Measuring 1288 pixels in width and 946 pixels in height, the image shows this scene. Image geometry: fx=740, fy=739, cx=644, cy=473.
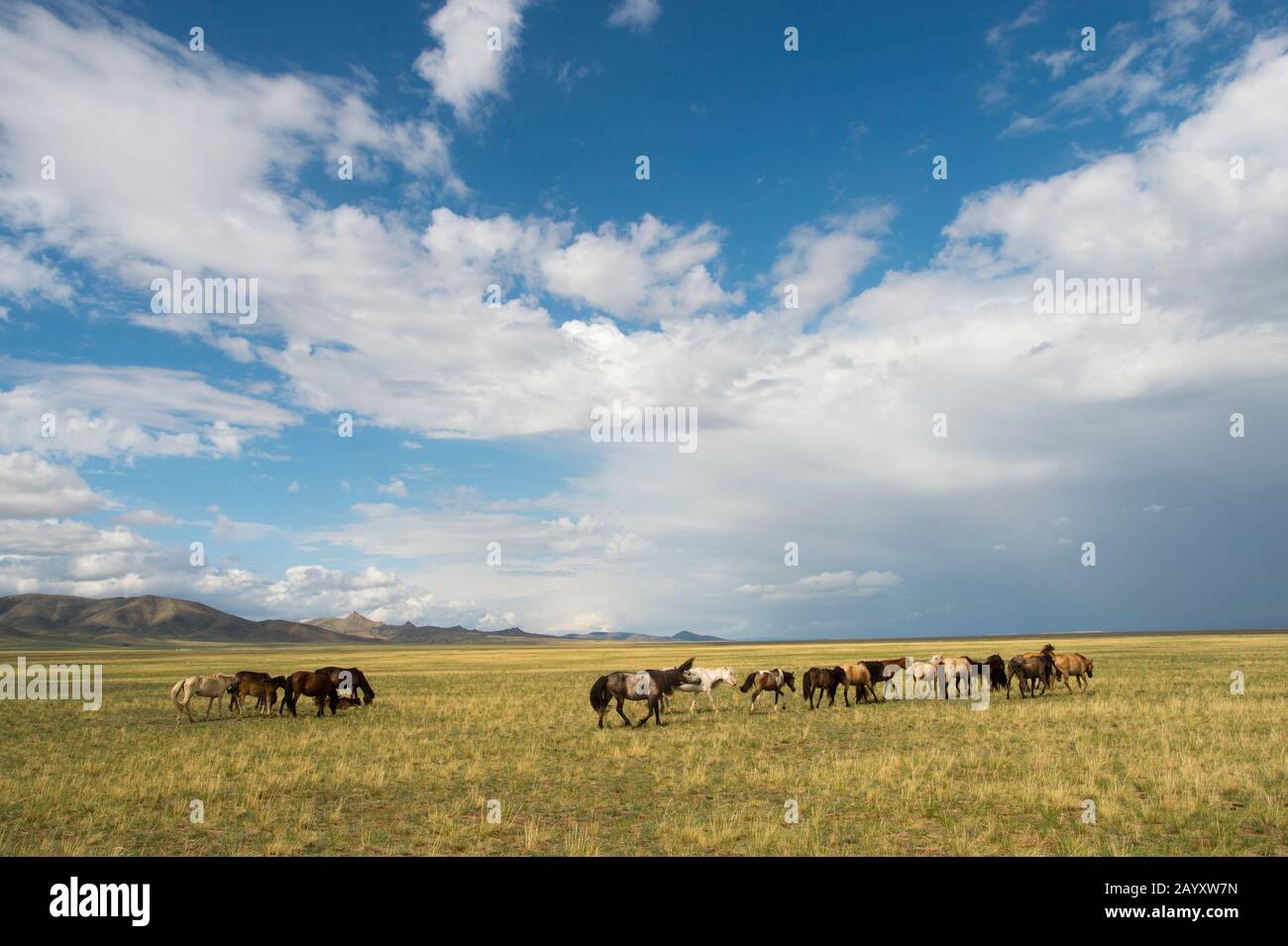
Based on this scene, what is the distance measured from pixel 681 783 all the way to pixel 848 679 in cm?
1441

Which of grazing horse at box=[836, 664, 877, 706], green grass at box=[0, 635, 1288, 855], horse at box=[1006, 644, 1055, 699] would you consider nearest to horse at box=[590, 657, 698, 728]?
green grass at box=[0, 635, 1288, 855]

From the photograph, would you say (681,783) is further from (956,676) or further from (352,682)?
(352,682)

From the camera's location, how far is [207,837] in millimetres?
10664

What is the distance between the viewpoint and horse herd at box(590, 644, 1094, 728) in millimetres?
21344

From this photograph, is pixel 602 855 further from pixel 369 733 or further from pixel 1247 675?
pixel 1247 675

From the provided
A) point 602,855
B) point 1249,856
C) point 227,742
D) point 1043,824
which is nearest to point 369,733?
point 227,742

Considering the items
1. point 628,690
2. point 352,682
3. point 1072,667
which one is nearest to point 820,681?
point 628,690

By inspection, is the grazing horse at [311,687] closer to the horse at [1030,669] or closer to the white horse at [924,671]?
the white horse at [924,671]

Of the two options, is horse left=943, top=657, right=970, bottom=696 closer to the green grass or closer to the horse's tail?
the green grass

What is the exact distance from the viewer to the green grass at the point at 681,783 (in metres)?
9.98

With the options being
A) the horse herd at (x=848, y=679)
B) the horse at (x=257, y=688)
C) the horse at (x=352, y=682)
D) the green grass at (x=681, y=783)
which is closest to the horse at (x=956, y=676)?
the horse herd at (x=848, y=679)

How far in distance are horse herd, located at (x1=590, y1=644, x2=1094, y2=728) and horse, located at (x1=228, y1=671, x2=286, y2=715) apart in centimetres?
1123
